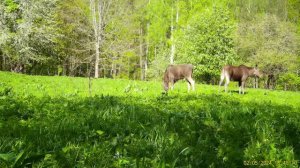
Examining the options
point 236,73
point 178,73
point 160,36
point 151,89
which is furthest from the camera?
point 160,36

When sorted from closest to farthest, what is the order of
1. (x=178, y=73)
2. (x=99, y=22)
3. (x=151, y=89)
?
(x=151, y=89), (x=178, y=73), (x=99, y=22)

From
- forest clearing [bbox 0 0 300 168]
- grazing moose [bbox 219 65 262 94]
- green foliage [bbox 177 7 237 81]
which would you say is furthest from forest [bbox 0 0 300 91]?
grazing moose [bbox 219 65 262 94]

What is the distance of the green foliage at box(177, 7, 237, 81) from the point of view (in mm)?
37594

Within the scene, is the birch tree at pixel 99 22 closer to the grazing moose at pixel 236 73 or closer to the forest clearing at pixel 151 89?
the forest clearing at pixel 151 89

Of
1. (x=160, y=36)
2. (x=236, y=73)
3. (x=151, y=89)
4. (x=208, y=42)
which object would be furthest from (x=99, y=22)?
(x=151, y=89)

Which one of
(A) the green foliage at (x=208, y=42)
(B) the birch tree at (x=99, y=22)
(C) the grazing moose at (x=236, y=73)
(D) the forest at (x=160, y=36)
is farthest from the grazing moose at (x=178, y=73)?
(B) the birch tree at (x=99, y=22)

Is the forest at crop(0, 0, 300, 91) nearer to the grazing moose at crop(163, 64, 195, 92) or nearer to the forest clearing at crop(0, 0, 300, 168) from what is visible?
the forest clearing at crop(0, 0, 300, 168)

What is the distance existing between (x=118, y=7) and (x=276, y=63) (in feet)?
81.0

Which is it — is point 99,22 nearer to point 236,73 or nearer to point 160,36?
point 160,36

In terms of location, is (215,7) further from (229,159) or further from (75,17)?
(229,159)

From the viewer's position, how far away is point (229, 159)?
11.6 ft

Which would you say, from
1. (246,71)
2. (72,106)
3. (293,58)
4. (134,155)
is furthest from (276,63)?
(134,155)

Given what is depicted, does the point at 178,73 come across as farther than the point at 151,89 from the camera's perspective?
Yes

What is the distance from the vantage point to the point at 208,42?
38.5 m
